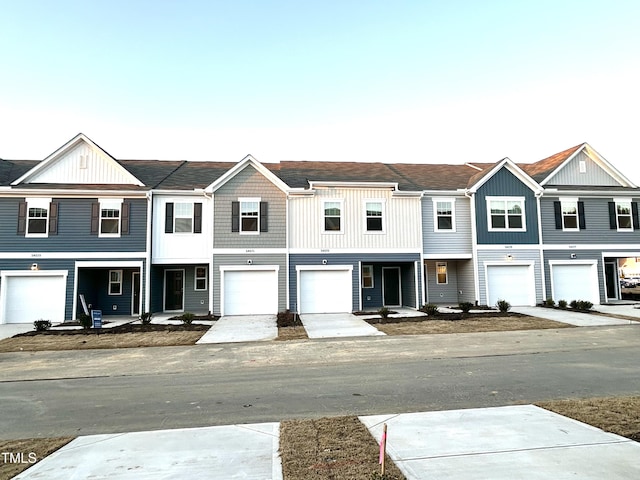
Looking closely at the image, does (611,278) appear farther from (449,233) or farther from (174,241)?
(174,241)

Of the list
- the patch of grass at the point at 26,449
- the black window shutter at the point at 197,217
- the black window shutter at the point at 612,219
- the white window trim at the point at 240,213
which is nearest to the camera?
the patch of grass at the point at 26,449

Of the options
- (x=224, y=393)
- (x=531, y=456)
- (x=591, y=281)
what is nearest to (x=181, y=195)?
(x=224, y=393)

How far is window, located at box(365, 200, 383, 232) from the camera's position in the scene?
20.2 meters

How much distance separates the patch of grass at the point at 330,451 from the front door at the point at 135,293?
17248mm

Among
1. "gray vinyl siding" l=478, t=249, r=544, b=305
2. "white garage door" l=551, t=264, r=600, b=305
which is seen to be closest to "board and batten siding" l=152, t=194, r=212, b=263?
"gray vinyl siding" l=478, t=249, r=544, b=305

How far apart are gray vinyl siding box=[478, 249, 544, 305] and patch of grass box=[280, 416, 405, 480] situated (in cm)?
1671

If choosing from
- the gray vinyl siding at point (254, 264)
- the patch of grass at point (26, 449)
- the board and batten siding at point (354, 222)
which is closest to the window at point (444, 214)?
the board and batten siding at point (354, 222)

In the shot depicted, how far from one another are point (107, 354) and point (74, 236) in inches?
358

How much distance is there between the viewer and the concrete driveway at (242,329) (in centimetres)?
1362

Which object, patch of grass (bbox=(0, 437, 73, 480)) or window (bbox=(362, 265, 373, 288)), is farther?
window (bbox=(362, 265, 373, 288))

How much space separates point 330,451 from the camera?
178 inches

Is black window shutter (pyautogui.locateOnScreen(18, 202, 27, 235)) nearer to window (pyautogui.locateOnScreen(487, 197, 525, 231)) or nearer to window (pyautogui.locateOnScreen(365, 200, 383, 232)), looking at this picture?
window (pyautogui.locateOnScreen(365, 200, 383, 232))

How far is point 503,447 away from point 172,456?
3.76m

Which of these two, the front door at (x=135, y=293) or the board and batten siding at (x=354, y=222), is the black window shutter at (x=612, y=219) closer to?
the board and batten siding at (x=354, y=222)
